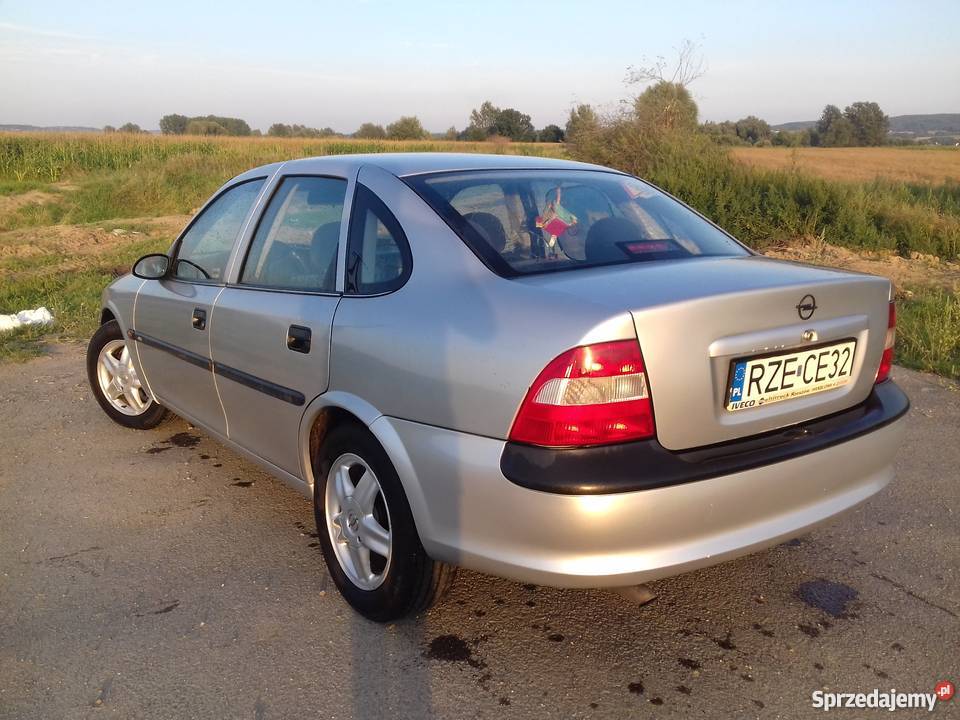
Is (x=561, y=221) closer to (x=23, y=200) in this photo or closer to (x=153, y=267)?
(x=153, y=267)

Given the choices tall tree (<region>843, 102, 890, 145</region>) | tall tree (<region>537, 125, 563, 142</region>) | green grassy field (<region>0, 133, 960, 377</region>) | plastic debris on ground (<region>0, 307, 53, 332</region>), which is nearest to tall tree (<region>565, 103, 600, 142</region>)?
green grassy field (<region>0, 133, 960, 377</region>)

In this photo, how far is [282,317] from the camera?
313cm

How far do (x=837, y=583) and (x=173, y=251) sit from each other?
349 centimetres

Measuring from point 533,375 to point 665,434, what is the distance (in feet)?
1.29

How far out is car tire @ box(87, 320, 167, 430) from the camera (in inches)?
190

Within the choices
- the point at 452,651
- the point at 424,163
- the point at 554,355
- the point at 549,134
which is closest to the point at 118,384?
the point at 424,163

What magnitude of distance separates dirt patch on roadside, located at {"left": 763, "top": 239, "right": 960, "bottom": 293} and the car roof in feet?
20.8

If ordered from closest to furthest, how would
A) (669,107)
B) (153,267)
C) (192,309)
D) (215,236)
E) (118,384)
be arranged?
(192,309) → (215,236) → (153,267) → (118,384) → (669,107)

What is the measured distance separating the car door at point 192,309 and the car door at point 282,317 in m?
0.16

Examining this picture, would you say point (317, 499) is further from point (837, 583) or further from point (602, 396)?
point (837, 583)

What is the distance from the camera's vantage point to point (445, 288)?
2541 mm

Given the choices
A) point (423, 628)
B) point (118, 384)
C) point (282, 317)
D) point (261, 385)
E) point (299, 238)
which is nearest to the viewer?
point (423, 628)

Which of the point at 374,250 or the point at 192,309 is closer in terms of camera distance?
the point at 374,250

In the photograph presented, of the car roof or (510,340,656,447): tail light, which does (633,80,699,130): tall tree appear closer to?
the car roof
